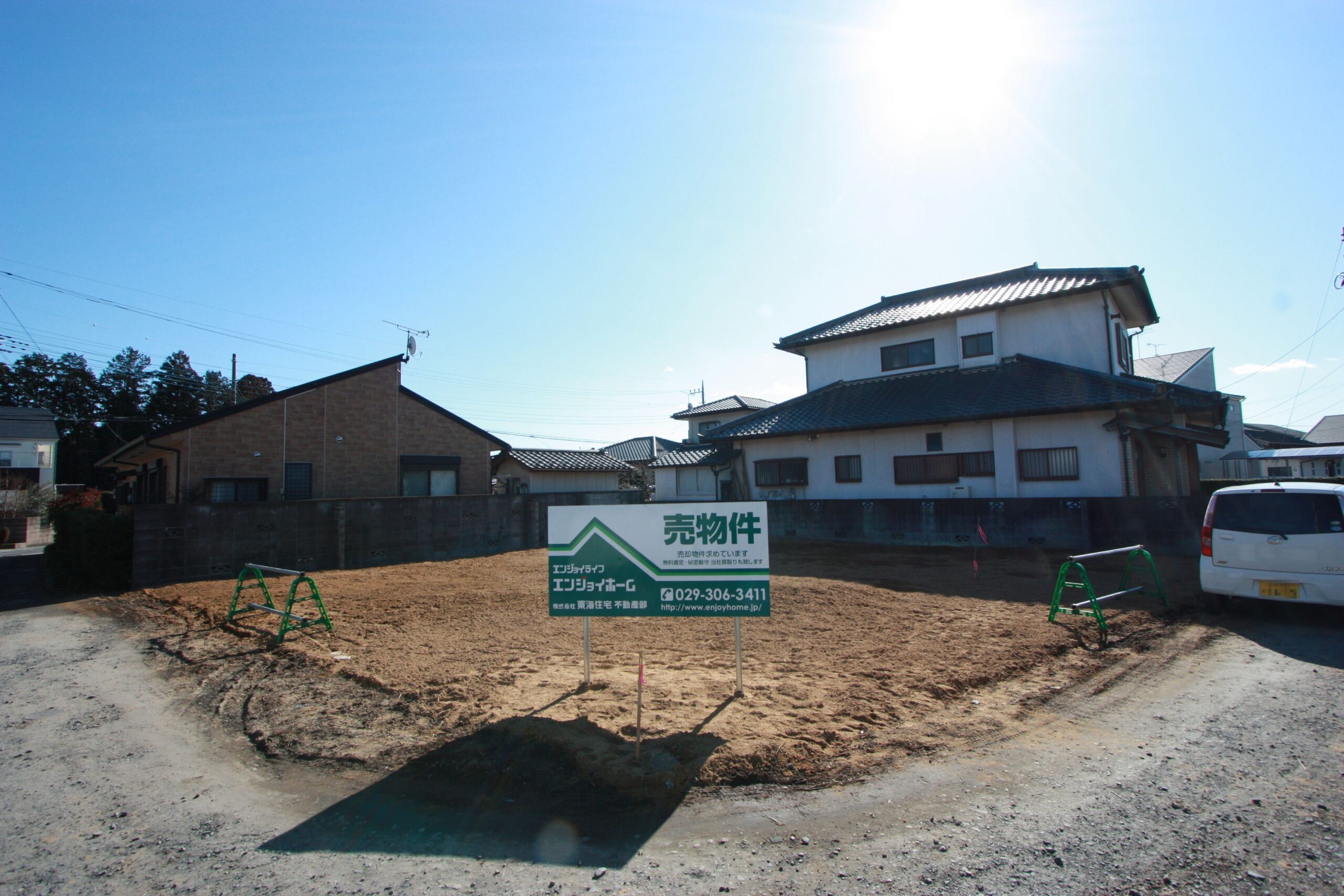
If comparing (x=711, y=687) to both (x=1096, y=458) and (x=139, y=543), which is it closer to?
(x=139, y=543)

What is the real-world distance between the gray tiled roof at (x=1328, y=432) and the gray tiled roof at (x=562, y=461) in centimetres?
3807

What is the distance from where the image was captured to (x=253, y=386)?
4388 cm

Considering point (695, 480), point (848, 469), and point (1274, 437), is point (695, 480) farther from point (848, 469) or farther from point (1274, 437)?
point (1274, 437)

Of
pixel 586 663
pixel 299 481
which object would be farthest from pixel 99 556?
pixel 586 663

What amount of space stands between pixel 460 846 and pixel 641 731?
4.87ft

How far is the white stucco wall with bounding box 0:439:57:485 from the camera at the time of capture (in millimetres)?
33031

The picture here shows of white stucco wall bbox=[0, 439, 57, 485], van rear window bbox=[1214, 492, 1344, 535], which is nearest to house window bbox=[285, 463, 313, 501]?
van rear window bbox=[1214, 492, 1344, 535]

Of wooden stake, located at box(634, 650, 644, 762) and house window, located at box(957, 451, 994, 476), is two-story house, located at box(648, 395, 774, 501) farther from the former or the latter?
wooden stake, located at box(634, 650, 644, 762)

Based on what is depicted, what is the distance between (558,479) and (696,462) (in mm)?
7177

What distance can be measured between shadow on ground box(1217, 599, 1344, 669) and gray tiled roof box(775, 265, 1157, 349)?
33.8ft

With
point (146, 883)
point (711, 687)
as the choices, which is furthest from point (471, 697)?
point (146, 883)

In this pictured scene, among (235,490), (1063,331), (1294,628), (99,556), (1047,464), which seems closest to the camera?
(1294,628)

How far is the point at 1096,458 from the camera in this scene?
1419cm

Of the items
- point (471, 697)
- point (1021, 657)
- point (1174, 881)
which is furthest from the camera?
point (1021, 657)
